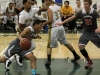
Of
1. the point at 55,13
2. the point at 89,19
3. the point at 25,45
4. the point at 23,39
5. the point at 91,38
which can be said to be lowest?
the point at 91,38

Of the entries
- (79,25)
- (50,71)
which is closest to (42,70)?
(50,71)

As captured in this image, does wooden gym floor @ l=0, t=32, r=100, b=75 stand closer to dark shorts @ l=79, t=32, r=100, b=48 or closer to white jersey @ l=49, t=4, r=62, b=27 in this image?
dark shorts @ l=79, t=32, r=100, b=48

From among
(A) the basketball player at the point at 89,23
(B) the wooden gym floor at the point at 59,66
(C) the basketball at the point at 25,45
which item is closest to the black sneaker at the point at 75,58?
(B) the wooden gym floor at the point at 59,66

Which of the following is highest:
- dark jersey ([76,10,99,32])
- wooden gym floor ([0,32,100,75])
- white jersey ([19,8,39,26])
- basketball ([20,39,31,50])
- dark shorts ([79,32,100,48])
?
white jersey ([19,8,39,26])

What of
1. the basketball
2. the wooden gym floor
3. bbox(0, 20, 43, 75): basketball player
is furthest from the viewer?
the wooden gym floor

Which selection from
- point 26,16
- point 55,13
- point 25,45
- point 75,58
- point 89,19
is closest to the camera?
point 25,45

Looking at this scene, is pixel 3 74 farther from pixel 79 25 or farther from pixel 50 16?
pixel 79 25

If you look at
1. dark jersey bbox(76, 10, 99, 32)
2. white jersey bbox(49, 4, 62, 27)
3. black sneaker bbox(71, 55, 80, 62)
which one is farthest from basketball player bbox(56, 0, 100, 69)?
black sneaker bbox(71, 55, 80, 62)

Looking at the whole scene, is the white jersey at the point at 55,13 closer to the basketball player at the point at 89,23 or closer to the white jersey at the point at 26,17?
the basketball player at the point at 89,23

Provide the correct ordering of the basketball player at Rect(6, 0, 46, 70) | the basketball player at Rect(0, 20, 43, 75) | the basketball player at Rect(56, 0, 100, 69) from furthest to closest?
the basketball player at Rect(56, 0, 100, 69) → the basketball player at Rect(6, 0, 46, 70) → the basketball player at Rect(0, 20, 43, 75)

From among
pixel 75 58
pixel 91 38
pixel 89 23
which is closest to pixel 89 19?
pixel 89 23

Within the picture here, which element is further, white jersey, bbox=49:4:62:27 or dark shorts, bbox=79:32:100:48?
white jersey, bbox=49:4:62:27

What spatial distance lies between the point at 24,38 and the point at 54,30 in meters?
1.52

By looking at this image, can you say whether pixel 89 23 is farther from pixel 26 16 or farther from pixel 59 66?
pixel 26 16
